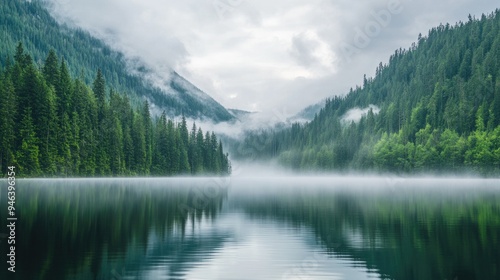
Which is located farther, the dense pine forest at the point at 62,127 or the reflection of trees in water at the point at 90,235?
the dense pine forest at the point at 62,127

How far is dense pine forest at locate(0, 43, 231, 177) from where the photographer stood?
89625 millimetres

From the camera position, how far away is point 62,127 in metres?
103

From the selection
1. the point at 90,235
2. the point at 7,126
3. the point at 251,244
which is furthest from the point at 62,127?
the point at 251,244

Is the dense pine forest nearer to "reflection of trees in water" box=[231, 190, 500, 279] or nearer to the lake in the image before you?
the lake

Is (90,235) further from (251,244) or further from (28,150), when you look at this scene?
(28,150)

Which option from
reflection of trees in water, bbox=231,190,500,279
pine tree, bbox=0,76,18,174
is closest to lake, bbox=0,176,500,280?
reflection of trees in water, bbox=231,190,500,279

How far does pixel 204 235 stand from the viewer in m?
31.9

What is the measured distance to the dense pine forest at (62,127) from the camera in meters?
89.6

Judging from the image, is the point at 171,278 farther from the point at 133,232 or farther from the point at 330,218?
the point at 330,218

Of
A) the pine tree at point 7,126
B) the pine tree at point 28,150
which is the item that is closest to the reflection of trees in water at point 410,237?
the pine tree at point 7,126

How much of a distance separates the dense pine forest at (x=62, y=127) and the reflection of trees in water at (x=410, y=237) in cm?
5640

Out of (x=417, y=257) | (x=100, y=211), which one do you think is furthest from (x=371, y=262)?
(x=100, y=211)

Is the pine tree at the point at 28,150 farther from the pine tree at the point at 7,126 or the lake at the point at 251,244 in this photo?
the lake at the point at 251,244

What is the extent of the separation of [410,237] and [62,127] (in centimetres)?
8659
